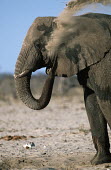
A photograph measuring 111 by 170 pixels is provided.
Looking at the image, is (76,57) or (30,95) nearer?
(76,57)

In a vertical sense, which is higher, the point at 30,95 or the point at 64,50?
the point at 64,50

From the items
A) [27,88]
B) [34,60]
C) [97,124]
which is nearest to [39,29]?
[34,60]

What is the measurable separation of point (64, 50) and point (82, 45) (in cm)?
25

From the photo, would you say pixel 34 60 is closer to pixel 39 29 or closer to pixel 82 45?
pixel 39 29

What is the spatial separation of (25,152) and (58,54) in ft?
8.58

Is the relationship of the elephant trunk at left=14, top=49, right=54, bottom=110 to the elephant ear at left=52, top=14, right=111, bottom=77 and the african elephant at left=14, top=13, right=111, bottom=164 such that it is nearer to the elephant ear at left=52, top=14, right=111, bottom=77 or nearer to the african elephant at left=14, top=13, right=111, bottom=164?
the african elephant at left=14, top=13, right=111, bottom=164

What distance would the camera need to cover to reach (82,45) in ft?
24.6

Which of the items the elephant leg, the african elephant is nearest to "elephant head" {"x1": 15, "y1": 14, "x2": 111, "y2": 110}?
the african elephant

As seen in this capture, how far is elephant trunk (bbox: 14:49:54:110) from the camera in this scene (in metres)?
7.54

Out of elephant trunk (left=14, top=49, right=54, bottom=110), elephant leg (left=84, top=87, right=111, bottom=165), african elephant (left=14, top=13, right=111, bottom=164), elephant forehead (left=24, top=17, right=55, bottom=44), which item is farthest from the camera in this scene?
elephant leg (left=84, top=87, right=111, bottom=165)

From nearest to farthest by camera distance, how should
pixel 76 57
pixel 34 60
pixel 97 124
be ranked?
pixel 76 57
pixel 34 60
pixel 97 124

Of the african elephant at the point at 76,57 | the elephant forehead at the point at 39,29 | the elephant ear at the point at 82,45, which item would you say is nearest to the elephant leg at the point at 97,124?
the african elephant at the point at 76,57

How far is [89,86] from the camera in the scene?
7.69 meters

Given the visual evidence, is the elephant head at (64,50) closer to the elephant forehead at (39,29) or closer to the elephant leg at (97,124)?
the elephant forehead at (39,29)
